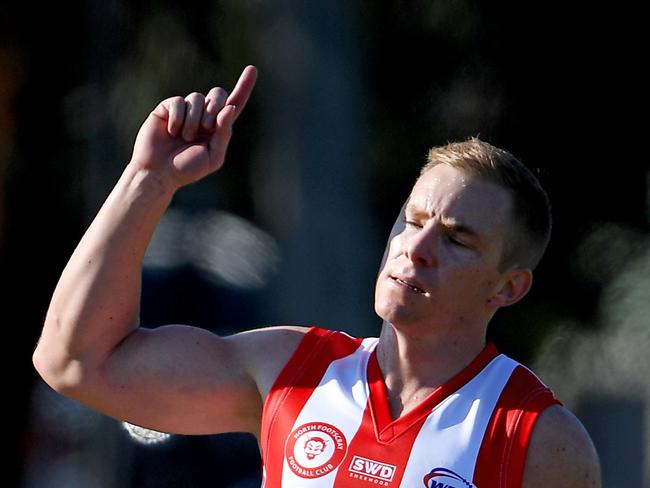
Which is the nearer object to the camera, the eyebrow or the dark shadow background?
the eyebrow

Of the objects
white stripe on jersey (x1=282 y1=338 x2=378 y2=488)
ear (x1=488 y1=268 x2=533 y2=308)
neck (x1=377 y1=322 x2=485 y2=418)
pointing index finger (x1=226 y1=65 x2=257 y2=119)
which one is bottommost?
white stripe on jersey (x1=282 y1=338 x2=378 y2=488)

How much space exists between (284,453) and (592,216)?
2.33 metres

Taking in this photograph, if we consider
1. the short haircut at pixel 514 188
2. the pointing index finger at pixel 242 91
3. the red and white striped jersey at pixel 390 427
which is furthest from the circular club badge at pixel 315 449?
the pointing index finger at pixel 242 91

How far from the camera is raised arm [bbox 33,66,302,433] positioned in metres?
2.31

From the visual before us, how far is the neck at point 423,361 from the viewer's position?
2.36 metres

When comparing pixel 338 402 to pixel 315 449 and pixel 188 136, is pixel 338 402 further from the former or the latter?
pixel 188 136

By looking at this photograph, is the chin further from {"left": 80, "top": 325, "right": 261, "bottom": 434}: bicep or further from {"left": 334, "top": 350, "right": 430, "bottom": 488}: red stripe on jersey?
{"left": 80, "top": 325, "right": 261, "bottom": 434}: bicep

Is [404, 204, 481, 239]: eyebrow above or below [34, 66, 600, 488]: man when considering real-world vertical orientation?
above

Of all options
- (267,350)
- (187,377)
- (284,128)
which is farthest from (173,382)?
(284,128)

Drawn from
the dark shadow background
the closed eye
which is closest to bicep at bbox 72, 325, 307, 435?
the closed eye

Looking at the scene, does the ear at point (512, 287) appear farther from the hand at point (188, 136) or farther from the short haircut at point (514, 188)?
the hand at point (188, 136)

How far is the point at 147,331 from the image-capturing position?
2.43m

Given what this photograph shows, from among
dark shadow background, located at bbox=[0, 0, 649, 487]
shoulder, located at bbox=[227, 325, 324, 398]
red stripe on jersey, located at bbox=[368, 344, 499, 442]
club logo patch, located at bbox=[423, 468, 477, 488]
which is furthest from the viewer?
dark shadow background, located at bbox=[0, 0, 649, 487]

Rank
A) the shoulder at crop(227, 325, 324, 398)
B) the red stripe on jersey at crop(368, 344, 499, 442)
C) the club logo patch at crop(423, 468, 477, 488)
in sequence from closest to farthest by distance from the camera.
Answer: the club logo patch at crop(423, 468, 477, 488) → the red stripe on jersey at crop(368, 344, 499, 442) → the shoulder at crop(227, 325, 324, 398)
